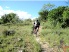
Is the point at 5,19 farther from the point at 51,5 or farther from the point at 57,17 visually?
the point at 57,17

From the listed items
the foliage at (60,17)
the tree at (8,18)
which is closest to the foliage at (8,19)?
the tree at (8,18)

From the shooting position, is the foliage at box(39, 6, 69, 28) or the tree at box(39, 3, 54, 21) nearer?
the foliage at box(39, 6, 69, 28)

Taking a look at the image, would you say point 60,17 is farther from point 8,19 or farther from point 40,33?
point 8,19

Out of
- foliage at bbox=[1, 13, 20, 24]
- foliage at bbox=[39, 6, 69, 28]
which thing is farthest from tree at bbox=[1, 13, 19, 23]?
foliage at bbox=[39, 6, 69, 28]

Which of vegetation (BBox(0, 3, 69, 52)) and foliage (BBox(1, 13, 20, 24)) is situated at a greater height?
vegetation (BBox(0, 3, 69, 52))

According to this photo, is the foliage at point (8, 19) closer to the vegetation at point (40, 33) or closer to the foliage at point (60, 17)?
the vegetation at point (40, 33)

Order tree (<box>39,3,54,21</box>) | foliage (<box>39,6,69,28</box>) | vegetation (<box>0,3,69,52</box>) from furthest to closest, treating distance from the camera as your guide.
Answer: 1. tree (<box>39,3,54,21</box>)
2. foliage (<box>39,6,69,28</box>)
3. vegetation (<box>0,3,69,52</box>)

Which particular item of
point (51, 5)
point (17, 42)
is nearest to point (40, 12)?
point (51, 5)

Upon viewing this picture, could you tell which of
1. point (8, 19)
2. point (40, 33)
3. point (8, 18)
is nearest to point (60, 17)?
point (40, 33)

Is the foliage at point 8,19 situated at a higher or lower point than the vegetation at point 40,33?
lower

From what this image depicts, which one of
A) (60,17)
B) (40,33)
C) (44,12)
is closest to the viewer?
(40,33)

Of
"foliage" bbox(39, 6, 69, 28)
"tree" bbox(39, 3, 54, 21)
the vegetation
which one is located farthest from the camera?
"tree" bbox(39, 3, 54, 21)

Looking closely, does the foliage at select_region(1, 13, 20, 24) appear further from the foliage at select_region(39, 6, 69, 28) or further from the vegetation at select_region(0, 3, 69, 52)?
the foliage at select_region(39, 6, 69, 28)

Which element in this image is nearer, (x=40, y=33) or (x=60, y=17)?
(x=40, y=33)
